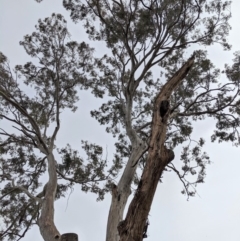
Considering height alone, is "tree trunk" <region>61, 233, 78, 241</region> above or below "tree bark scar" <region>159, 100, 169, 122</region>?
below

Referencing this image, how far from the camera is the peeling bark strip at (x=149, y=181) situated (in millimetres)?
3367

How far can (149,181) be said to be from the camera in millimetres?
3604

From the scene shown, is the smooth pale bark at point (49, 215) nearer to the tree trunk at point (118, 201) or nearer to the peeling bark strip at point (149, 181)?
the tree trunk at point (118, 201)

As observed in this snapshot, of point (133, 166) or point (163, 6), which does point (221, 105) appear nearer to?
point (163, 6)

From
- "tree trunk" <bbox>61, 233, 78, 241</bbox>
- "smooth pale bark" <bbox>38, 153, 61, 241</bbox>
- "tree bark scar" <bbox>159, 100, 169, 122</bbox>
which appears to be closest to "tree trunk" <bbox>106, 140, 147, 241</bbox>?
"smooth pale bark" <bbox>38, 153, 61, 241</bbox>

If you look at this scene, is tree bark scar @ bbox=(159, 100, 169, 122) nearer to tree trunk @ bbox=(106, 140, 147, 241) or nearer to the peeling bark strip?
the peeling bark strip

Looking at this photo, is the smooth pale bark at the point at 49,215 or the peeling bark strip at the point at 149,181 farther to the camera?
the smooth pale bark at the point at 49,215

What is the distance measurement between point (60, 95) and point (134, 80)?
218 centimetres

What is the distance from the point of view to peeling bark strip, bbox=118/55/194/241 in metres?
3.37

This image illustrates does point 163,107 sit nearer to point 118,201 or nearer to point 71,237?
point 71,237

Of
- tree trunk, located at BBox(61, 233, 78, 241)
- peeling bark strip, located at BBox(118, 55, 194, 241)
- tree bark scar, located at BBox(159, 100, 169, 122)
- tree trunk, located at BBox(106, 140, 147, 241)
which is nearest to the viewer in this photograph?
peeling bark strip, located at BBox(118, 55, 194, 241)

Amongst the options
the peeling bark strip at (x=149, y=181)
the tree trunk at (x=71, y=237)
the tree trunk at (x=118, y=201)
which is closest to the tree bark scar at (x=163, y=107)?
the peeling bark strip at (x=149, y=181)

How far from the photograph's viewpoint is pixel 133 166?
23.7 ft

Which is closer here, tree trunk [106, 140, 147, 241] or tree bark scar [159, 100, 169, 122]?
tree bark scar [159, 100, 169, 122]
